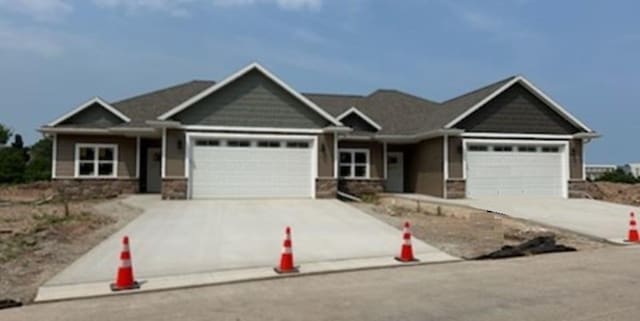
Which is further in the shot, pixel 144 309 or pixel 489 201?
Result: pixel 489 201

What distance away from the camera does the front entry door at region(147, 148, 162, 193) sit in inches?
962

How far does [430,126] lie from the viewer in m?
24.3

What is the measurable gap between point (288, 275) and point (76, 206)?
13.2m

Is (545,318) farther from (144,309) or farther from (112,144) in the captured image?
(112,144)

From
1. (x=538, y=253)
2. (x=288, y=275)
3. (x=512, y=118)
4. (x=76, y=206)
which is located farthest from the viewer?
(x=512, y=118)

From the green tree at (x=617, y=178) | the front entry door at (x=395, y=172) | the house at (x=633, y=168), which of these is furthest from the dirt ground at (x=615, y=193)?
the house at (x=633, y=168)

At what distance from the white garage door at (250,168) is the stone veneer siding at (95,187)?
5.20 m

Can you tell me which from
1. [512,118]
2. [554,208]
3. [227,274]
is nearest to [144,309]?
[227,274]

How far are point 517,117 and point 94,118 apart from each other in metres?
19.6

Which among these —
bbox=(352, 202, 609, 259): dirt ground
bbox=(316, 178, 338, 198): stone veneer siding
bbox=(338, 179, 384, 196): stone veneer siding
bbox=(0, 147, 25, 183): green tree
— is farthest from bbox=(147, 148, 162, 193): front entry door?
bbox=(0, 147, 25, 183): green tree

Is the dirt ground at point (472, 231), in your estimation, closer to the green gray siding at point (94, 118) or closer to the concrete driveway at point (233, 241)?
the concrete driveway at point (233, 241)

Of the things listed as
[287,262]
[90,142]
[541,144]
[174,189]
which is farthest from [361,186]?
[287,262]

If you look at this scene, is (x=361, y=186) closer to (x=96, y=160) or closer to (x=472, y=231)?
(x=472, y=231)

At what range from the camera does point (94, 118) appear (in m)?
23.8
